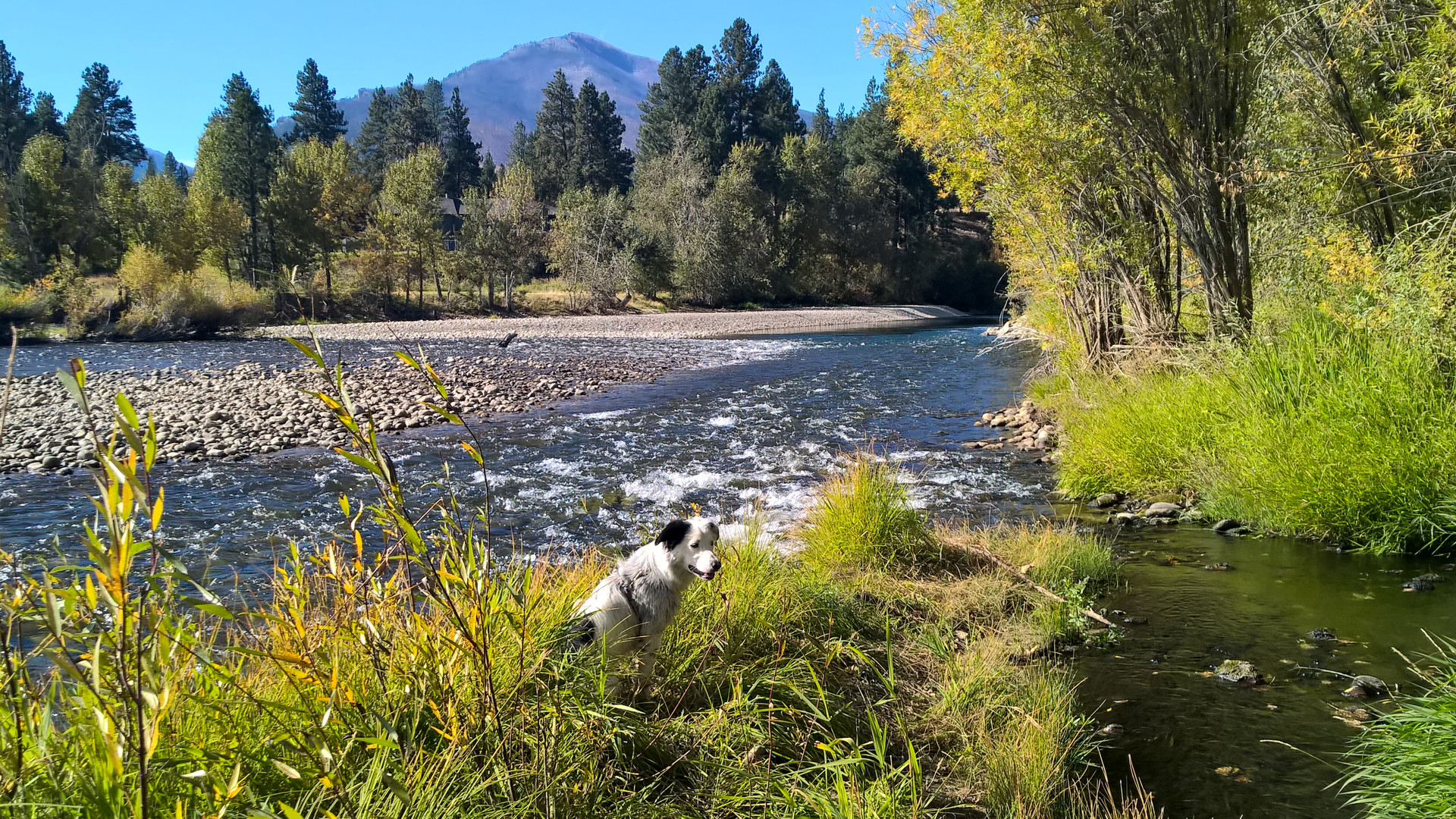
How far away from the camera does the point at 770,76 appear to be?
2721 inches

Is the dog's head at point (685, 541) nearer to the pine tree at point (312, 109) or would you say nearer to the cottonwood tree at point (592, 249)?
the cottonwood tree at point (592, 249)

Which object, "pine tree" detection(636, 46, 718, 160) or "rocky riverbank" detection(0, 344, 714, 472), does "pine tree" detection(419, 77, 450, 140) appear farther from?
"rocky riverbank" detection(0, 344, 714, 472)

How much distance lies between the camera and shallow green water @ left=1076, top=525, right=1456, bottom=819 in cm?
371

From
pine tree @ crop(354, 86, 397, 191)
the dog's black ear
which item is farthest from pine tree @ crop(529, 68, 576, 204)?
the dog's black ear

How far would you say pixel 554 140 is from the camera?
67812 mm

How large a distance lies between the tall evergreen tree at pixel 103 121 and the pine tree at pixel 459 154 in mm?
26592

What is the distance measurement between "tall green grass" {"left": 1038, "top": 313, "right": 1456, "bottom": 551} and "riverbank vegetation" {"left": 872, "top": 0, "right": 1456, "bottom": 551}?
2 cm

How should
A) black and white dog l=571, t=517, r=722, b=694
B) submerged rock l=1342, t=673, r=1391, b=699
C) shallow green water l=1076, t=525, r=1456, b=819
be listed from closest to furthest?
black and white dog l=571, t=517, r=722, b=694
shallow green water l=1076, t=525, r=1456, b=819
submerged rock l=1342, t=673, r=1391, b=699

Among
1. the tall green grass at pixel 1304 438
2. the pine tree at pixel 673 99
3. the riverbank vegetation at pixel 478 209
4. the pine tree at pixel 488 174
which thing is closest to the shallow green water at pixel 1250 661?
the tall green grass at pixel 1304 438

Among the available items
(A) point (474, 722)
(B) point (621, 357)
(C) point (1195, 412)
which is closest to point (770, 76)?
(B) point (621, 357)

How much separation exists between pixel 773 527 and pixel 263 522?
5.78 meters

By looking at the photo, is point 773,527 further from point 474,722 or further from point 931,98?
point 931,98

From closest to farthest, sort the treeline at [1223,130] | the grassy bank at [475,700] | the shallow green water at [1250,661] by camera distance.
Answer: the grassy bank at [475,700] → the shallow green water at [1250,661] → the treeline at [1223,130]

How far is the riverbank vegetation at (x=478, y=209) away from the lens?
3881cm
